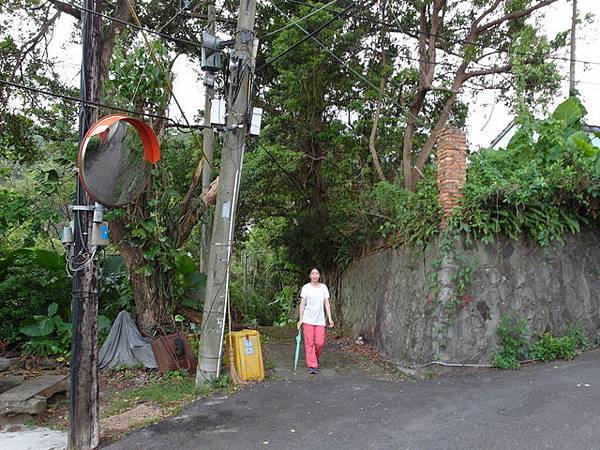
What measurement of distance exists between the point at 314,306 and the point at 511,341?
2995mm

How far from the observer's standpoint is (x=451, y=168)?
729 cm

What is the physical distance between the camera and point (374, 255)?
10438 mm

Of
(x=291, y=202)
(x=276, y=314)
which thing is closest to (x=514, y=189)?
(x=291, y=202)

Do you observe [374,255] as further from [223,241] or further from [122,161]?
[122,161]

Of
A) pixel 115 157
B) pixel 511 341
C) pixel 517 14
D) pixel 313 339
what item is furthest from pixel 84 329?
pixel 517 14

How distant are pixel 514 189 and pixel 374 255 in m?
3.98

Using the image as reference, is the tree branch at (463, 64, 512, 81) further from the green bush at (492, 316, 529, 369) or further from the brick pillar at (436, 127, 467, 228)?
the green bush at (492, 316, 529, 369)

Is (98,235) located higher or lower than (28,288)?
higher

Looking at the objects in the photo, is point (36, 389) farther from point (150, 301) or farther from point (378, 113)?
point (378, 113)

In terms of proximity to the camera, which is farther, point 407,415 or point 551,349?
point 551,349

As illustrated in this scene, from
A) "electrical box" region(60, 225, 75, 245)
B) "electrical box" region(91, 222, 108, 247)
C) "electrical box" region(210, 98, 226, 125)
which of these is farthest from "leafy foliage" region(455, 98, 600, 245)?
"electrical box" region(60, 225, 75, 245)

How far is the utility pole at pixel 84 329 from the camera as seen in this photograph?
502 centimetres

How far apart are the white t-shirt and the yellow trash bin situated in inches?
35.4

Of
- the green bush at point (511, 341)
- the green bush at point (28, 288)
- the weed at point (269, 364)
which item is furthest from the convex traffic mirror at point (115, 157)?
the green bush at point (28, 288)
